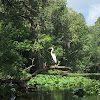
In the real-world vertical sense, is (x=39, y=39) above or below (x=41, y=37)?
below

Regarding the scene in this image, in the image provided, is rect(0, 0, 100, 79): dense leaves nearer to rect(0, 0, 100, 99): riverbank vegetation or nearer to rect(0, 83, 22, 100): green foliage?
rect(0, 0, 100, 99): riverbank vegetation

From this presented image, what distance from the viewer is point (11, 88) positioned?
12.8 m

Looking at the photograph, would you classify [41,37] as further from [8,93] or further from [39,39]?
[8,93]

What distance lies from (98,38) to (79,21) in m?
7.94

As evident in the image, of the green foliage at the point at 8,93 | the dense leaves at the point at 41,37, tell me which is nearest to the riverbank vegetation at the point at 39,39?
the dense leaves at the point at 41,37

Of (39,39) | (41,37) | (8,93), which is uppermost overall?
(41,37)

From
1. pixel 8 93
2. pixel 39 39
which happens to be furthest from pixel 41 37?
pixel 8 93

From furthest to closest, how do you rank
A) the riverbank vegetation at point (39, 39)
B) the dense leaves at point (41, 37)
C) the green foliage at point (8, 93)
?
the dense leaves at point (41, 37)
the riverbank vegetation at point (39, 39)
the green foliage at point (8, 93)

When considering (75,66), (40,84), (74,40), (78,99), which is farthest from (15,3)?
(75,66)

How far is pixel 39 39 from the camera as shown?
102 ft

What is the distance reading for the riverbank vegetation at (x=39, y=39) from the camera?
45.1ft

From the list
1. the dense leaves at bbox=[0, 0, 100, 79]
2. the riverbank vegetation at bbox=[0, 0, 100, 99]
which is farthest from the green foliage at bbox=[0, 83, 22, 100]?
the dense leaves at bbox=[0, 0, 100, 79]

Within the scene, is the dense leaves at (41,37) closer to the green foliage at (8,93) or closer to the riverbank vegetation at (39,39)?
the riverbank vegetation at (39,39)

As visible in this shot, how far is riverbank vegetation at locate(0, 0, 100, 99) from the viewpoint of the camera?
1374 centimetres
